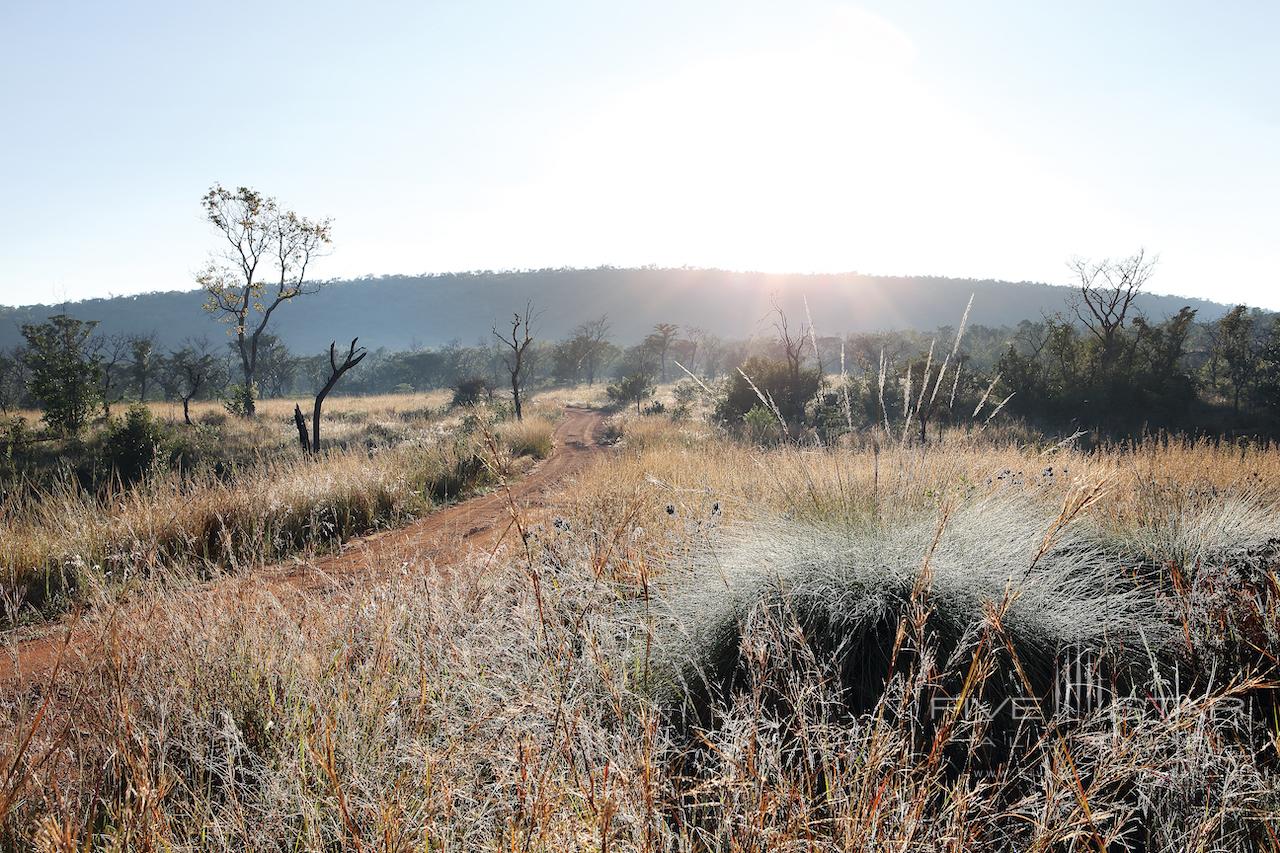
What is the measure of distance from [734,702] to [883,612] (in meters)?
1.13

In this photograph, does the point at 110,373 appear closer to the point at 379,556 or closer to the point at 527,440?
the point at 527,440

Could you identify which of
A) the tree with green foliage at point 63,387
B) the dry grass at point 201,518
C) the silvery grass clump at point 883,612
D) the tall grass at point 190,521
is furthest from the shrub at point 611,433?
the silvery grass clump at point 883,612

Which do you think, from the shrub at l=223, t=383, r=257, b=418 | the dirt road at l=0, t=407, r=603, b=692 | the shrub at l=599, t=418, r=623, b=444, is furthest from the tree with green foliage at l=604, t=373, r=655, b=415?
the dirt road at l=0, t=407, r=603, b=692

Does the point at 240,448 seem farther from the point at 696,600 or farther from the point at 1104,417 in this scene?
the point at 1104,417

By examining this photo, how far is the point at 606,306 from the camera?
166250 millimetres

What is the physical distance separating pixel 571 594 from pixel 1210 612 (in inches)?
117

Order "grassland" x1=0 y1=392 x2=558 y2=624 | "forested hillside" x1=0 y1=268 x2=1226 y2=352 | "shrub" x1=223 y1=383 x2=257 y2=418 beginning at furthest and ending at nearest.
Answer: "forested hillside" x1=0 y1=268 x2=1226 y2=352, "shrub" x1=223 y1=383 x2=257 y2=418, "grassland" x1=0 y1=392 x2=558 y2=624

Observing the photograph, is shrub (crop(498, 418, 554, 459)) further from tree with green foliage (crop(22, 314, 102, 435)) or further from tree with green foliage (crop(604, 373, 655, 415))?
tree with green foliage (crop(604, 373, 655, 415))

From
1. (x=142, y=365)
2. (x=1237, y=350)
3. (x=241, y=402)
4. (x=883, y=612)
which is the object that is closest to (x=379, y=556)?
(x=883, y=612)

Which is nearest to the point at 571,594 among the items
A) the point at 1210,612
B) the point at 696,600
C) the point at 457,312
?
the point at 696,600

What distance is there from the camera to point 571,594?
3.57 metres

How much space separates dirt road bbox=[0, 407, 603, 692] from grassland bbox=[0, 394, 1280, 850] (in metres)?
0.29

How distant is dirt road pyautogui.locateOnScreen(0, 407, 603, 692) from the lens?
145 inches

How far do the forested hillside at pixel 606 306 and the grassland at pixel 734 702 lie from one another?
444 feet
